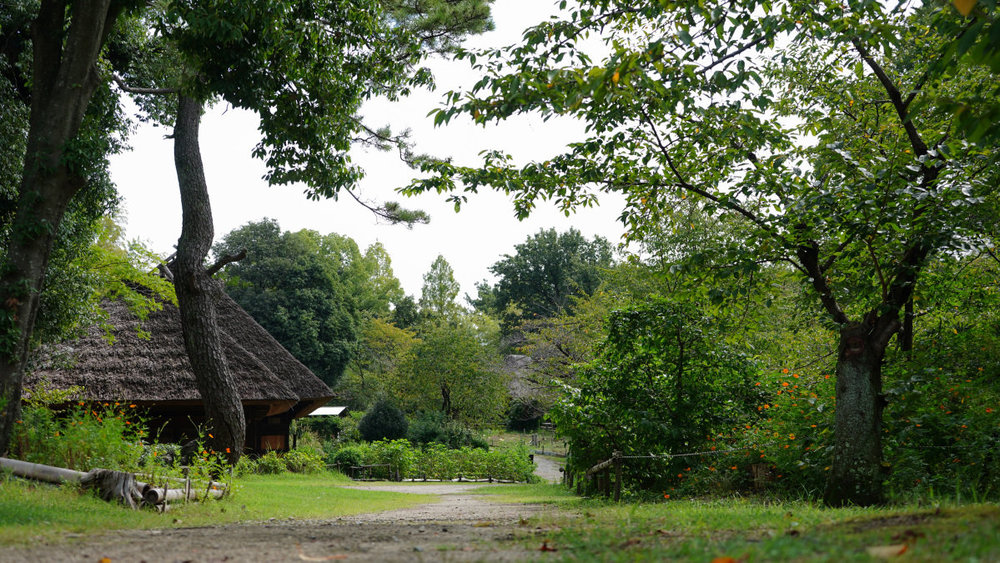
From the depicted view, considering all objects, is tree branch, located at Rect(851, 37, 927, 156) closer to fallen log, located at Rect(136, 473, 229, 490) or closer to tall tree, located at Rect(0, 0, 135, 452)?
tall tree, located at Rect(0, 0, 135, 452)

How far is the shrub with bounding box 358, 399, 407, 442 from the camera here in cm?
2530

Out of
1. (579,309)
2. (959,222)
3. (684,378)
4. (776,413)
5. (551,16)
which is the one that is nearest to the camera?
(959,222)

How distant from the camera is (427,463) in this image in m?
20.9

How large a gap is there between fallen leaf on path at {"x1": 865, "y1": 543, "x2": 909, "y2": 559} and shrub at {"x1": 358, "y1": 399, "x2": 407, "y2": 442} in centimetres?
2364

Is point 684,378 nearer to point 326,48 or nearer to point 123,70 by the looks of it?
point 326,48

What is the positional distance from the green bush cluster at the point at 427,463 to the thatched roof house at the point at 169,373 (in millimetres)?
2107

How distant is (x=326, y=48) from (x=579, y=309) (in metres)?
18.9

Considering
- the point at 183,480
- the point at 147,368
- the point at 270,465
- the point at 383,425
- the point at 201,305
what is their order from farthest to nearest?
the point at 383,425 → the point at 147,368 → the point at 270,465 → the point at 201,305 → the point at 183,480

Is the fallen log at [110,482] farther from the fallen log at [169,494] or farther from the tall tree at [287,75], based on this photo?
the tall tree at [287,75]

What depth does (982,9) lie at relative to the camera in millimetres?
4219

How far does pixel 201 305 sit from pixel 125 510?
18.5 ft

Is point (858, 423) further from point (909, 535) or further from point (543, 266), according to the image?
point (543, 266)

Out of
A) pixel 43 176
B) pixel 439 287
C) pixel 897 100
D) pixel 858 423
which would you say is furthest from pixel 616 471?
pixel 439 287

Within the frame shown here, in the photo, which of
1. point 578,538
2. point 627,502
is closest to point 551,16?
point 578,538
